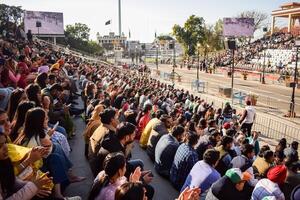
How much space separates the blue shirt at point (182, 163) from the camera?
5.84 metres

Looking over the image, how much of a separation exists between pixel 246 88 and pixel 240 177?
3011 cm

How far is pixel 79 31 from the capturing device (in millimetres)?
76562

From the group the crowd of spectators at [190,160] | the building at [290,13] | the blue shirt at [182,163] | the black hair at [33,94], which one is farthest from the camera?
the building at [290,13]

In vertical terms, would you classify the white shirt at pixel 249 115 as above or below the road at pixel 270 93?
above

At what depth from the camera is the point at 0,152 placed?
3164mm

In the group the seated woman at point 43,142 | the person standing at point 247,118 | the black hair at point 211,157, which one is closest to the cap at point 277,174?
the black hair at point 211,157

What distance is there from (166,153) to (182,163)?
62 centimetres

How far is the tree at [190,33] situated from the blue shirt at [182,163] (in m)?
61.0

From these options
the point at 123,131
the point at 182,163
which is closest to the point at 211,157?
the point at 182,163

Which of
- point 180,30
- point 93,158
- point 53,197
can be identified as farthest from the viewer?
point 180,30

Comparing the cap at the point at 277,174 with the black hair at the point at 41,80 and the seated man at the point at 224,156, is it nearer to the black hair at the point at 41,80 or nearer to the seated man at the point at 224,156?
the seated man at the point at 224,156

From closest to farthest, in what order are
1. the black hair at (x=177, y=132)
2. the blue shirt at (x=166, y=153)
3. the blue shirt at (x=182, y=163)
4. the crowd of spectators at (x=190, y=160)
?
the crowd of spectators at (x=190, y=160) → the blue shirt at (x=182, y=163) → the blue shirt at (x=166, y=153) → the black hair at (x=177, y=132)

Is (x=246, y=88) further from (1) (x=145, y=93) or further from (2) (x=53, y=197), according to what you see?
(2) (x=53, y=197)

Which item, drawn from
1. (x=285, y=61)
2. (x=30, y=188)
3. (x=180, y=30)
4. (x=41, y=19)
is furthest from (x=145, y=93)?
(x=180, y=30)
